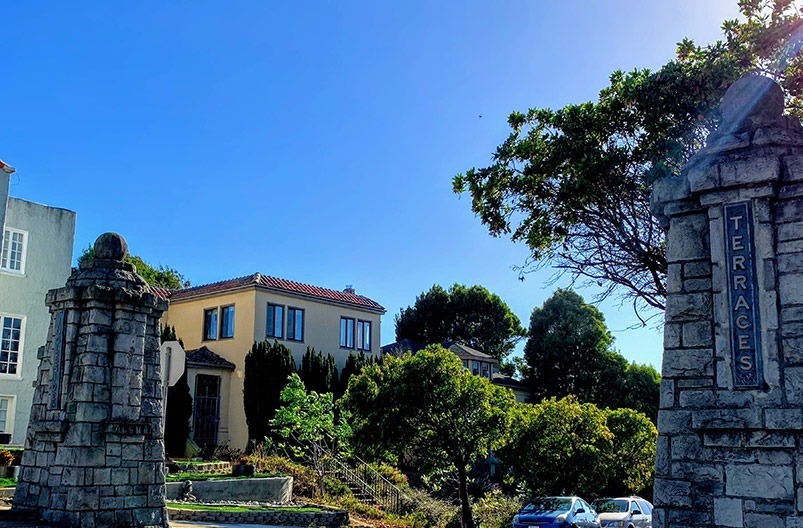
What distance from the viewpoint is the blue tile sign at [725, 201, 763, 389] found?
20.5 feet

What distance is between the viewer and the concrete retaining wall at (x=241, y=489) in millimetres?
19094

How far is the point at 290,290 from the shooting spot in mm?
32594

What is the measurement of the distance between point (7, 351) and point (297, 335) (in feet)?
41.9

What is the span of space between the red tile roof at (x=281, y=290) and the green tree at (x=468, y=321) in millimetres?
18300

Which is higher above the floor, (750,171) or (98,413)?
(750,171)

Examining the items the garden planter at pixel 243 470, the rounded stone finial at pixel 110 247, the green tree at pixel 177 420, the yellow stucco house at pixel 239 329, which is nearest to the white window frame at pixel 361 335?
the yellow stucco house at pixel 239 329

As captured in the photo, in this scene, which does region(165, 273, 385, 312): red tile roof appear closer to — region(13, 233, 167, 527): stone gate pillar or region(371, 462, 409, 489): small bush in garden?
region(371, 462, 409, 489): small bush in garden

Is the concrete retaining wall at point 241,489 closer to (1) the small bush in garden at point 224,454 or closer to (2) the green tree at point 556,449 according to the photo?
(1) the small bush in garden at point 224,454

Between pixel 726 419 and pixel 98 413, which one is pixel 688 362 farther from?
pixel 98 413

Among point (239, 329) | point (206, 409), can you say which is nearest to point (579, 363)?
point (239, 329)

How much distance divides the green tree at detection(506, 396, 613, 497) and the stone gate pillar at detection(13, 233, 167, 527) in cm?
1267

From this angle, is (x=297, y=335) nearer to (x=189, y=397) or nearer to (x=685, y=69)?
(x=189, y=397)

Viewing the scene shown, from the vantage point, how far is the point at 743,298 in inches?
251

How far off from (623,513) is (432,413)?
5.60 metres
